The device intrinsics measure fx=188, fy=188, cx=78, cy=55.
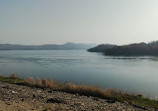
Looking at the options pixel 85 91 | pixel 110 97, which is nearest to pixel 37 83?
pixel 85 91

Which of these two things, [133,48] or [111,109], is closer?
[111,109]

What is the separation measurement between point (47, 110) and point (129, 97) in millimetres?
8102

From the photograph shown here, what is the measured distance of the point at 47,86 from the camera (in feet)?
57.7

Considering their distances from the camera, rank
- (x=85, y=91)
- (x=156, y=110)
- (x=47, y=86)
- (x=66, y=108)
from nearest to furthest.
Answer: (x=66, y=108)
(x=156, y=110)
(x=85, y=91)
(x=47, y=86)

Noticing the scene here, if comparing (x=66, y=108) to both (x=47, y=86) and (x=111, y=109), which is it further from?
(x=47, y=86)

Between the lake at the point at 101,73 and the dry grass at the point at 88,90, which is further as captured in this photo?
the lake at the point at 101,73

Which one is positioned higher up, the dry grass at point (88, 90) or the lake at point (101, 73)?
the dry grass at point (88, 90)

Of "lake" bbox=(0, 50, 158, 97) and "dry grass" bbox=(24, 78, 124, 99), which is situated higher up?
"dry grass" bbox=(24, 78, 124, 99)

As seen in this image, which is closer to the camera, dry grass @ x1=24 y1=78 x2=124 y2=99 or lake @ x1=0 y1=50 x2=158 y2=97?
dry grass @ x1=24 y1=78 x2=124 y2=99

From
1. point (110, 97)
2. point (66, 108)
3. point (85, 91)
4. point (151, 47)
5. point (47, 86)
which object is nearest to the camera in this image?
point (66, 108)

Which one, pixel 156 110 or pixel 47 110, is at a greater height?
pixel 47 110

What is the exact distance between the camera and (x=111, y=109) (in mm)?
10484

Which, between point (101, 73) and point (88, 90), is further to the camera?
point (101, 73)

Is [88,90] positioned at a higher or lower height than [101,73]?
higher
